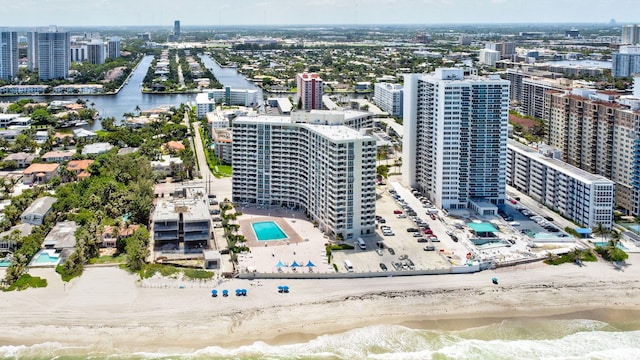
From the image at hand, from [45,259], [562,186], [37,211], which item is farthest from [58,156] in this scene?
[562,186]

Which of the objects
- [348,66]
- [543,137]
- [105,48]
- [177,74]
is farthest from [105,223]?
[105,48]

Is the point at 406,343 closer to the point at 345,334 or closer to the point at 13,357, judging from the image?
the point at 345,334

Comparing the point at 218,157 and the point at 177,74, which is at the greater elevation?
the point at 177,74

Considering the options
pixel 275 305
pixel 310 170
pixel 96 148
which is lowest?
pixel 275 305

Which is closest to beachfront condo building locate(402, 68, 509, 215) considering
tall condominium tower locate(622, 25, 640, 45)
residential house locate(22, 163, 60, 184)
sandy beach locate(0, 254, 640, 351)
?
sandy beach locate(0, 254, 640, 351)

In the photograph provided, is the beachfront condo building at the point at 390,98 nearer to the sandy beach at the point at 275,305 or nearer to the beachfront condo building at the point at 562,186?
the beachfront condo building at the point at 562,186

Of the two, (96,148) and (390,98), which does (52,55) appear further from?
(96,148)

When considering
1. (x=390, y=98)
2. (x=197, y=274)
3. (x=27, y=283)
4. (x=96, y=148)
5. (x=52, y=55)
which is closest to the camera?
(x=27, y=283)
